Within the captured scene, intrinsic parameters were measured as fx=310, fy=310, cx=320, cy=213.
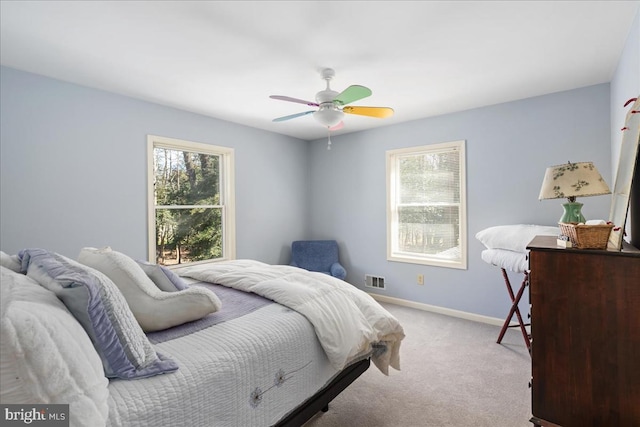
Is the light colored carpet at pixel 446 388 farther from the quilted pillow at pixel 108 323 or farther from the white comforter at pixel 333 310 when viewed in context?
the quilted pillow at pixel 108 323

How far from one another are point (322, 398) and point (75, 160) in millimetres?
2848

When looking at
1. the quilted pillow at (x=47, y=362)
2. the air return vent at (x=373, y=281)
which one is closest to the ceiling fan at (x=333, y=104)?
the quilted pillow at (x=47, y=362)

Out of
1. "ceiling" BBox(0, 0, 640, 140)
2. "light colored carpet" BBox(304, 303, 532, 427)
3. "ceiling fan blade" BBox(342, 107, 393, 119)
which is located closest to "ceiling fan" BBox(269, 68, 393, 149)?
"ceiling fan blade" BBox(342, 107, 393, 119)

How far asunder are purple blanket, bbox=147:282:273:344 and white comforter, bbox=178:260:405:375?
0.05 meters

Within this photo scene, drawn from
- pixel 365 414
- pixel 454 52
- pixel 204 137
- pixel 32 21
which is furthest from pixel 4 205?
pixel 454 52

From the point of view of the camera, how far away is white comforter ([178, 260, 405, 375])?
1.65 metres

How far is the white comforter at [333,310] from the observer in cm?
165

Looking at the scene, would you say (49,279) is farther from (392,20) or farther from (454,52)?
(454,52)

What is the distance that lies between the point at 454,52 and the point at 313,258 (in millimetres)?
3102

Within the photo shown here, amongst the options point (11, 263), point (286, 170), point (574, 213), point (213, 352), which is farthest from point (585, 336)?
point (286, 170)

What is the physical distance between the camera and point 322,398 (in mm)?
1673

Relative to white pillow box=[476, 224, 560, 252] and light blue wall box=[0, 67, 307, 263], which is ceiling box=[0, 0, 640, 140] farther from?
white pillow box=[476, 224, 560, 252]

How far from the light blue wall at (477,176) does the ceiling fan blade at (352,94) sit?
1890mm

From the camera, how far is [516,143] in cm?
333
